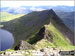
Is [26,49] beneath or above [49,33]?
beneath

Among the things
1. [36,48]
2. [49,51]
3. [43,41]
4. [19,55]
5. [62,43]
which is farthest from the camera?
[62,43]

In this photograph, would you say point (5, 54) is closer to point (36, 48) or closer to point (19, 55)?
point (19, 55)

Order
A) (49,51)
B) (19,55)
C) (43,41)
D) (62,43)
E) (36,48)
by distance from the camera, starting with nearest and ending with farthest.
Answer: (19,55)
(49,51)
(36,48)
(43,41)
(62,43)

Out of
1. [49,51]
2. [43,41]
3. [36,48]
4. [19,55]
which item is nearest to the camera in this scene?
[19,55]

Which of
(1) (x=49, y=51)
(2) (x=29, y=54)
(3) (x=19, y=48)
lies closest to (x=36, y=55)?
(2) (x=29, y=54)

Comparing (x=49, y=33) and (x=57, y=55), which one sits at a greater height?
(x=49, y=33)

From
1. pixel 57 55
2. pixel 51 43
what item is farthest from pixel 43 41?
pixel 57 55

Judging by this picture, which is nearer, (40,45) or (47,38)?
(40,45)

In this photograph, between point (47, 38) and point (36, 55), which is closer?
point (36, 55)

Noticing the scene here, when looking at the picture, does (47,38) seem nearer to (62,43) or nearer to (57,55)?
(62,43)
